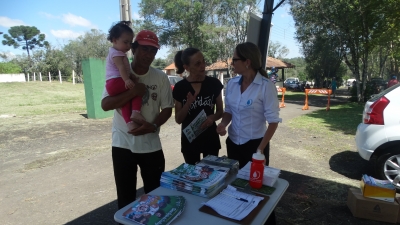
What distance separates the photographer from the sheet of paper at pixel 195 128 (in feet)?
8.02

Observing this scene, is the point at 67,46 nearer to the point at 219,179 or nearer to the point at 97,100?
the point at 97,100

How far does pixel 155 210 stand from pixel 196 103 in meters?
1.32

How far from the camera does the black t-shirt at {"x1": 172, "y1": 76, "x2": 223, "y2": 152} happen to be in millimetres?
2562

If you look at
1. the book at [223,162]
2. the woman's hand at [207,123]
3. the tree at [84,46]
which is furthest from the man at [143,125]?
the tree at [84,46]

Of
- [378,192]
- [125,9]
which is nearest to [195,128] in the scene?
[378,192]

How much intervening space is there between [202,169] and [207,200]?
0.31 meters

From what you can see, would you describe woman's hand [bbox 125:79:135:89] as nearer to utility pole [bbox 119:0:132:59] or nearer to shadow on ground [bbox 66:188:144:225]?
shadow on ground [bbox 66:188:144:225]

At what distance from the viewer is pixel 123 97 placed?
6.72ft

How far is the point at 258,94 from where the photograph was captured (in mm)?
2195

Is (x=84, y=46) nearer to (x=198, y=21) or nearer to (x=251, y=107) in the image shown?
(x=198, y=21)

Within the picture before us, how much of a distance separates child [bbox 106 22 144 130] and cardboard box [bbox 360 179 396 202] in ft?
8.65

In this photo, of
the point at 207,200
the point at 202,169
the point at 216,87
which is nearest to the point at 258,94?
the point at 216,87

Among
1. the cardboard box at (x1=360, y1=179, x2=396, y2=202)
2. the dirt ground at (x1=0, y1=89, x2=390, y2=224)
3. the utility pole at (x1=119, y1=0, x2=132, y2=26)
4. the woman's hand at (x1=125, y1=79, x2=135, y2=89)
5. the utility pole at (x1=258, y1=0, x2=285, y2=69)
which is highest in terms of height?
the utility pole at (x1=119, y1=0, x2=132, y2=26)

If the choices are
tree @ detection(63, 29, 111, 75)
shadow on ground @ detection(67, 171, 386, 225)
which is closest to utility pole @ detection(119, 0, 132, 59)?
shadow on ground @ detection(67, 171, 386, 225)
